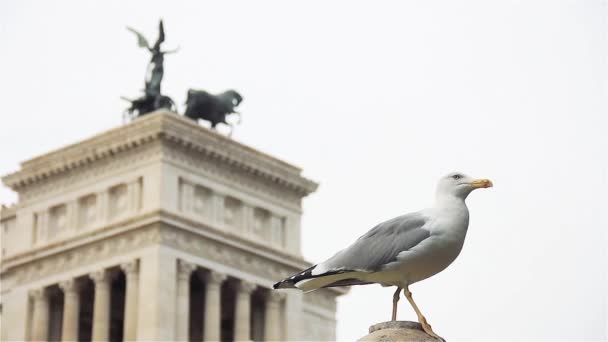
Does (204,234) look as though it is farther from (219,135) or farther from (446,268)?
(446,268)

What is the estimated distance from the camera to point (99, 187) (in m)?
72.4

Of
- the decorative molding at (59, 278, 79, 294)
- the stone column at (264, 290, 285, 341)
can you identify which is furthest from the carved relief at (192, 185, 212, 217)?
the decorative molding at (59, 278, 79, 294)

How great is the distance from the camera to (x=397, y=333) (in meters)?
15.2

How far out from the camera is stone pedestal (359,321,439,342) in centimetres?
1512

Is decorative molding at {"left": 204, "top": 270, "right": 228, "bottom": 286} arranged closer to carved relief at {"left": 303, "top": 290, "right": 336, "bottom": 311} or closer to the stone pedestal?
carved relief at {"left": 303, "top": 290, "right": 336, "bottom": 311}

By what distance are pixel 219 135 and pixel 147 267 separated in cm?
693

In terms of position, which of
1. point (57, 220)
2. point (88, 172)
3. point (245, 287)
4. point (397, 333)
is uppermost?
point (88, 172)

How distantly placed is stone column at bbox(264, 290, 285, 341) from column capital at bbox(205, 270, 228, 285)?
2833 millimetres

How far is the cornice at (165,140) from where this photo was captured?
71062 millimetres

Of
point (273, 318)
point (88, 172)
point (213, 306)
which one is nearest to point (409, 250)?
point (213, 306)

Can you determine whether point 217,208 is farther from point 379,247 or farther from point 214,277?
point 379,247

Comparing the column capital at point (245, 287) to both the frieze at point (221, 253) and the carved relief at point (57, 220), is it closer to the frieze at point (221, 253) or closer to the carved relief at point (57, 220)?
the frieze at point (221, 253)

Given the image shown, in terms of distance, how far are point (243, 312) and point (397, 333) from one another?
56.2m

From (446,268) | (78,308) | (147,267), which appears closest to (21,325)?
(78,308)
